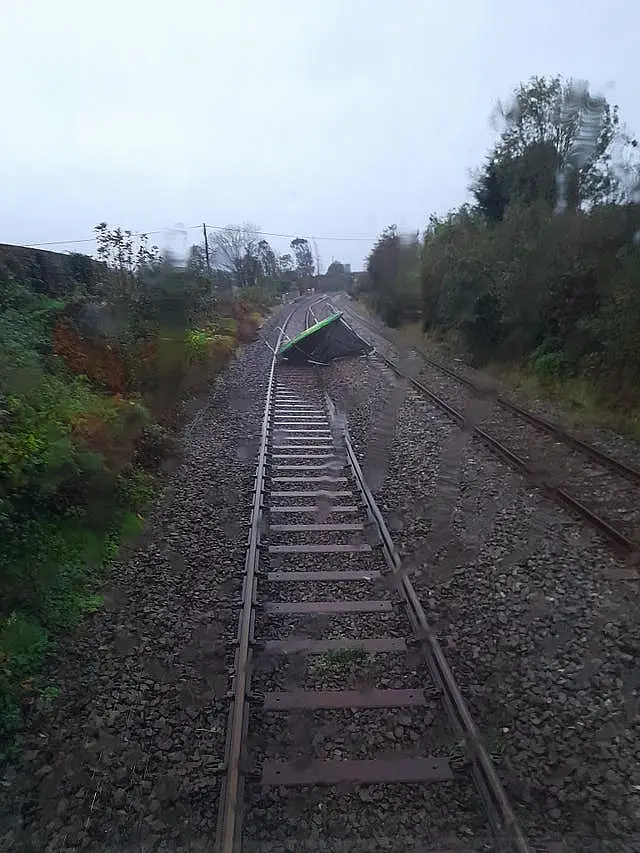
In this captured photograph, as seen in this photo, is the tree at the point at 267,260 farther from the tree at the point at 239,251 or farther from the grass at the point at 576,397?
the grass at the point at 576,397

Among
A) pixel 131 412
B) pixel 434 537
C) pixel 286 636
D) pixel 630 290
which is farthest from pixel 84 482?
pixel 630 290

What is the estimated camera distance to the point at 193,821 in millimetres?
2895

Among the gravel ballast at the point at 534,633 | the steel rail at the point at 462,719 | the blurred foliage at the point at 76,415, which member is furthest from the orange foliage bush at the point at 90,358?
the steel rail at the point at 462,719

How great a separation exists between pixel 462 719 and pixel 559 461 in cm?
552

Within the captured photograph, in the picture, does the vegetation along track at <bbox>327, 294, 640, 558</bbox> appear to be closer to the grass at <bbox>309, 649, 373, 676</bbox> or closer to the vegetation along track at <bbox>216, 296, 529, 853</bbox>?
the vegetation along track at <bbox>216, 296, 529, 853</bbox>

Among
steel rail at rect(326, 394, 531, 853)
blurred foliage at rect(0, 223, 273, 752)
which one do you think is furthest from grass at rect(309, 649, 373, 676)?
blurred foliage at rect(0, 223, 273, 752)

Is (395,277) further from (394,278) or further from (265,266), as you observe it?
(265,266)

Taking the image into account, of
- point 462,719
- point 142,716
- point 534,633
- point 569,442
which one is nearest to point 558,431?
point 569,442

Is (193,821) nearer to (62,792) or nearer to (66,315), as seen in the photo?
(62,792)

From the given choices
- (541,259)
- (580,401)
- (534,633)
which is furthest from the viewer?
(541,259)

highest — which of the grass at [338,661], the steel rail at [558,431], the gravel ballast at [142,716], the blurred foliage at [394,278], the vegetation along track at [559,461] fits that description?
the blurred foliage at [394,278]

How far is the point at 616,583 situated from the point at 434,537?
5.32 feet

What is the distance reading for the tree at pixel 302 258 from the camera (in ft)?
157

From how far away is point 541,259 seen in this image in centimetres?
1392
